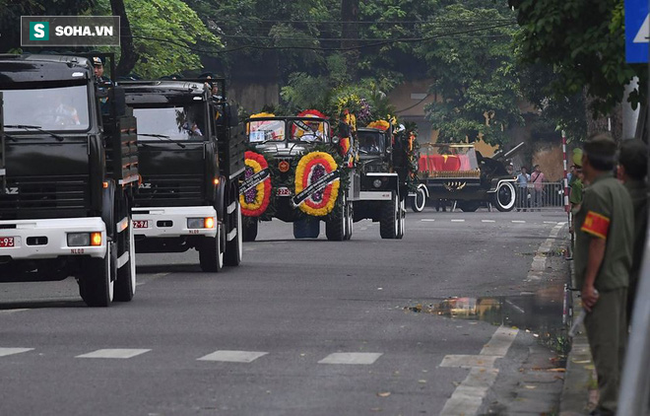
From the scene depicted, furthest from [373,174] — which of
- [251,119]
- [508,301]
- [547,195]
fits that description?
[547,195]

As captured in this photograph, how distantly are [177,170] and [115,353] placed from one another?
9.63 meters

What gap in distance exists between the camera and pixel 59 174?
688 inches

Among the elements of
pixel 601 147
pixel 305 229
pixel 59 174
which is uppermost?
pixel 601 147

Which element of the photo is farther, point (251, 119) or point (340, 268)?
point (251, 119)

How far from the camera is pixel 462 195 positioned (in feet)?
207

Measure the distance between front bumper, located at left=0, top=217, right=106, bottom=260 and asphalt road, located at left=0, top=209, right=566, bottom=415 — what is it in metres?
0.60

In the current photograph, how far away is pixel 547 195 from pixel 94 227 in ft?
178

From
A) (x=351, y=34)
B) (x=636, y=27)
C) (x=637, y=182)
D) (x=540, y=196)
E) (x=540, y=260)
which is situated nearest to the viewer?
(x=637, y=182)

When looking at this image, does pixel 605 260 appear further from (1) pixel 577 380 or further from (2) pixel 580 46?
(2) pixel 580 46

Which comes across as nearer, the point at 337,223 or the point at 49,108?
the point at 49,108

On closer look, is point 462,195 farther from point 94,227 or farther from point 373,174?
point 94,227

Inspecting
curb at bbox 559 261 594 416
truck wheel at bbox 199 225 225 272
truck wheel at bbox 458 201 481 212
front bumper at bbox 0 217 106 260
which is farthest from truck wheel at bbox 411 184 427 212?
curb at bbox 559 261 594 416

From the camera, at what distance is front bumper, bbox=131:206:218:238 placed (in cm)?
2245

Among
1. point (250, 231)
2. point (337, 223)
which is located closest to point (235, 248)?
point (337, 223)
